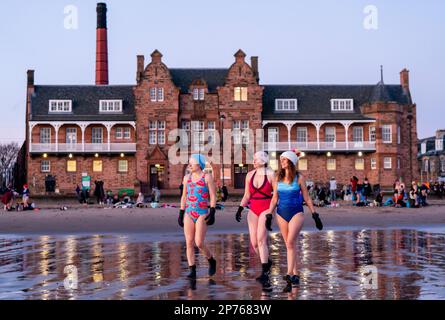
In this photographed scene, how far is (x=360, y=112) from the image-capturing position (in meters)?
63.5

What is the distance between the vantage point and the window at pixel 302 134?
62.8 meters

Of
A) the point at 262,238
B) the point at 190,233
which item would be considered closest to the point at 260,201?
the point at 262,238

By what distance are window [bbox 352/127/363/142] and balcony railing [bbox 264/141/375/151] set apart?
130cm

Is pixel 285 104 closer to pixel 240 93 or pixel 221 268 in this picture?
pixel 240 93

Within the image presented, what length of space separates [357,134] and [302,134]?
5.50 meters

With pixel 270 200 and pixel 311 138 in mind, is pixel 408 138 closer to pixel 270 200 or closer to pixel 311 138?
pixel 311 138

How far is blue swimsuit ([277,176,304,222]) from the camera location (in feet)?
30.9

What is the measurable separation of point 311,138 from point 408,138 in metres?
9.75

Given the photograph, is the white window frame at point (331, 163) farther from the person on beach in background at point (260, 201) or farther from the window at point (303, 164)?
the person on beach in background at point (260, 201)

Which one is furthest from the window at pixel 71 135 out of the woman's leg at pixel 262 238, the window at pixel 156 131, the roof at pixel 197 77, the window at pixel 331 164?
the woman's leg at pixel 262 238

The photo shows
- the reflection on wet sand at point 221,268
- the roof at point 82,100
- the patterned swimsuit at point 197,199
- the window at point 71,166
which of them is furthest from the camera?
the roof at point 82,100

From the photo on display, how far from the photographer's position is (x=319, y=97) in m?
64.3

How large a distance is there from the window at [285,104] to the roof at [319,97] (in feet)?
1.39

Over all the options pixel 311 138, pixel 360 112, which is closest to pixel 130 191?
pixel 311 138
